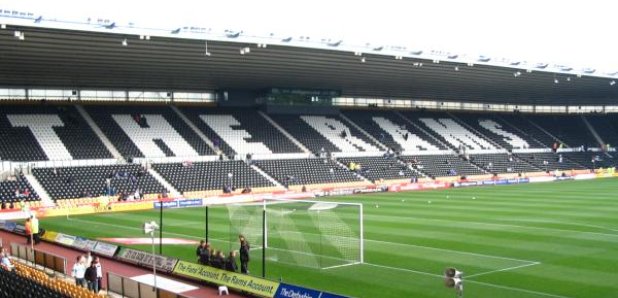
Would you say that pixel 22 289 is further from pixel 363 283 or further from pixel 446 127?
pixel 446 127

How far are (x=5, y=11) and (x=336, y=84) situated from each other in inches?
1271

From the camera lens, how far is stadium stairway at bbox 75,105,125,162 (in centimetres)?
4761

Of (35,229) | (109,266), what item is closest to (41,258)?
(109,266)

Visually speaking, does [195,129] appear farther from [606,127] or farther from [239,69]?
[606,127]

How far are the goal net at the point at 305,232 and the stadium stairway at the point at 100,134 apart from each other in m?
24.5

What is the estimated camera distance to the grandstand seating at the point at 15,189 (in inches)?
1495

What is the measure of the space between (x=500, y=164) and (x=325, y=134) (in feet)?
62.7

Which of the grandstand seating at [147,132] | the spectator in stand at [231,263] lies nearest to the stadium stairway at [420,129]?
the grandstand seating at [147,132]

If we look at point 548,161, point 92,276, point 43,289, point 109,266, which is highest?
point 548,161

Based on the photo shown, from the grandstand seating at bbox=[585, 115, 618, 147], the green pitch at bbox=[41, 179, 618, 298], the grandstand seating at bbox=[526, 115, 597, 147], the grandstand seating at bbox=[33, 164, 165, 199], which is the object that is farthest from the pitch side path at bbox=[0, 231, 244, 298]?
the grandstand seating at bbox=[585, 115, 618, 147]

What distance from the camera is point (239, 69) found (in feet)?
157

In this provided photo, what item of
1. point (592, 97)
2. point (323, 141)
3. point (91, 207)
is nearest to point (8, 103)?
point (91, 207)

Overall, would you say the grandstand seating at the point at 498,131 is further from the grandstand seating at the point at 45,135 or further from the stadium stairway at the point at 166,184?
the grandstand seating at the point at 45,135

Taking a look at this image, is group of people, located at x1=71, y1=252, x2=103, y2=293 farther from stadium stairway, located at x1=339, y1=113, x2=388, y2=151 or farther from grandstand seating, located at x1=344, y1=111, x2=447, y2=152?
grandstand seating, located at x1=344, y1=111, x2=447, y2=152
